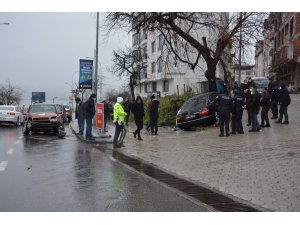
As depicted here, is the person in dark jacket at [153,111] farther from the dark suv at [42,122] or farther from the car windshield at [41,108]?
the car windshield at [41,108]

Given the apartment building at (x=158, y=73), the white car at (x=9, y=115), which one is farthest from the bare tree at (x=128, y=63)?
the white car at (x=9, y=115)

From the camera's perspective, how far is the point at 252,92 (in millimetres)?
16438

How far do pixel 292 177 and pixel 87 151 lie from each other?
295 inches

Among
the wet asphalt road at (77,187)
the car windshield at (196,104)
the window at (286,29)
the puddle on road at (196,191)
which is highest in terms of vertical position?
the window at (286,29)

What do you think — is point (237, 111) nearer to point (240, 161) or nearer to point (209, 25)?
point (240, 161)

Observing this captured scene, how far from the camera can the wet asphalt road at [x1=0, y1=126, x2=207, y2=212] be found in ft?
21.3

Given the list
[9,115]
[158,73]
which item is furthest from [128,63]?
[9,115]

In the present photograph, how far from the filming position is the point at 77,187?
313 inches

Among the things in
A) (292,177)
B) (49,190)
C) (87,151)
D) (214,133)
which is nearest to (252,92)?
(214,133)

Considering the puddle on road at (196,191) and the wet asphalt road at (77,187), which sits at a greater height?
the wet asphalt road at (77,187)

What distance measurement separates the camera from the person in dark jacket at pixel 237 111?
16.4m

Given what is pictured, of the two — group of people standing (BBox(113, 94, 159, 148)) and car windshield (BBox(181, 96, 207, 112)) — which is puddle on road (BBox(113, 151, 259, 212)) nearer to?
group of people standing (BBox(113, 94, 159, 148))

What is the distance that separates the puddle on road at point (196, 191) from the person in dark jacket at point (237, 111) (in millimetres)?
6208

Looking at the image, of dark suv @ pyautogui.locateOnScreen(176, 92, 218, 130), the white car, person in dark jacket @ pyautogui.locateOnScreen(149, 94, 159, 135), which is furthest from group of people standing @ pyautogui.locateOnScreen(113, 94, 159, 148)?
the white car
